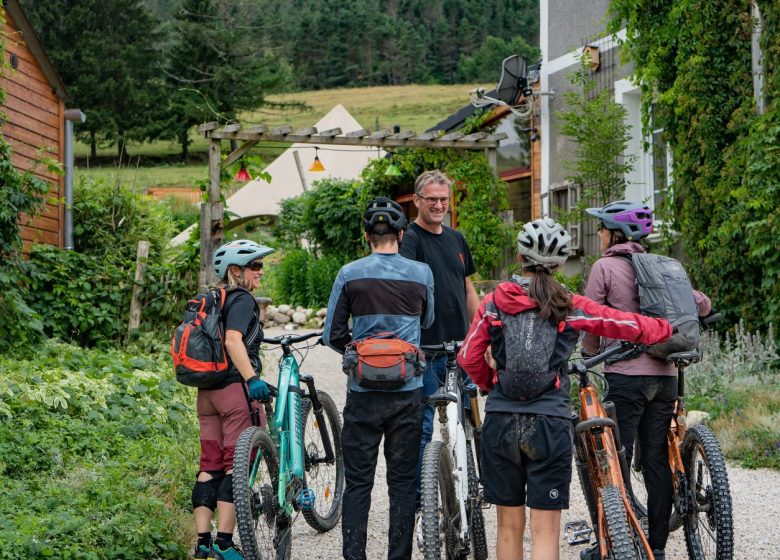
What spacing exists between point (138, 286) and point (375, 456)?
30.4 ft

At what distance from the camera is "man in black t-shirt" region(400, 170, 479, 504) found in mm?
5512

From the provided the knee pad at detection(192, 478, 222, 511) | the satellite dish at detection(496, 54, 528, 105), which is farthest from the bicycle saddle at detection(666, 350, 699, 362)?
the satellite dish at detection(496, 54, 528, 105)

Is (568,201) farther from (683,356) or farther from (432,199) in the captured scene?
(683,356)

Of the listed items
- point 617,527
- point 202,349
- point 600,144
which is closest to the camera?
point 617,527

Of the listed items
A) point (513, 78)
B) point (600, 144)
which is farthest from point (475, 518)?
point (513, 78)

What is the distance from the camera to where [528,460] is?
4.09 metres

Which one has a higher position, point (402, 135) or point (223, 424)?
point (402, 135)

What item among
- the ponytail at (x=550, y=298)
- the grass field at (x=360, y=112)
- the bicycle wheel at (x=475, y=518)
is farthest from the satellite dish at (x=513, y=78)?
the grass field at (x=360, y=112)

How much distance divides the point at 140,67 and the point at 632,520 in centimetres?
5820

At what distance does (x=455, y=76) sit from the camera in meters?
88.8

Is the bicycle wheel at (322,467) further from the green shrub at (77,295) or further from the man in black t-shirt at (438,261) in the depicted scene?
the green shrub at (77,295)

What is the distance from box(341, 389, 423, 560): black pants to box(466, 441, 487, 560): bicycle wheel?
1.07 feet

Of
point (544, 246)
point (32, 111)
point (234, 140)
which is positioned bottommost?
point (544, 246)

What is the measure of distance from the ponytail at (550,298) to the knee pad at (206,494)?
6.45 ft
